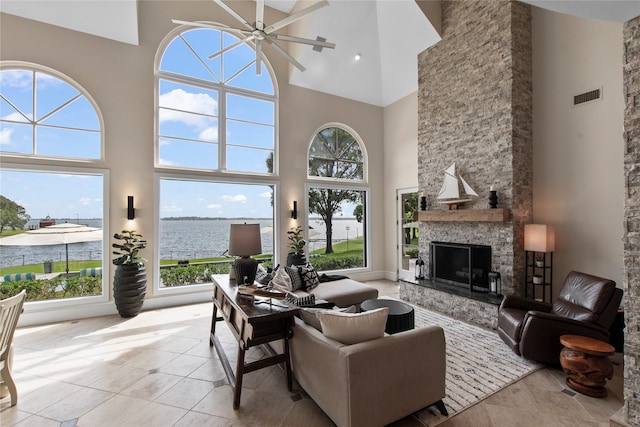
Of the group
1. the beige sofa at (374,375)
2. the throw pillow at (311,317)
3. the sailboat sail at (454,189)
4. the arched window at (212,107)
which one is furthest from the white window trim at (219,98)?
the beige sofa at (374,375)

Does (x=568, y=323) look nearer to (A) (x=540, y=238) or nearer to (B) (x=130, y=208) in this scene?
(A) (x=540, y=238)

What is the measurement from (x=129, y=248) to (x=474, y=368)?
512 cm

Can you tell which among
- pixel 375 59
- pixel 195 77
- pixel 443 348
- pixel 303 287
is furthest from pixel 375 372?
pixel 375 59

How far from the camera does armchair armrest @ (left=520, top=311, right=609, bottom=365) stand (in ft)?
9.50

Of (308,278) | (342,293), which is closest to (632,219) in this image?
(342,293)

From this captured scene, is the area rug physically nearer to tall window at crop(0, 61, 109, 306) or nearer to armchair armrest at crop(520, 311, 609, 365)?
armchair armrest at crop(520, 311, 609, 365)

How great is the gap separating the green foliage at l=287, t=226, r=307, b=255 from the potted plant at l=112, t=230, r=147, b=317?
2.78 m

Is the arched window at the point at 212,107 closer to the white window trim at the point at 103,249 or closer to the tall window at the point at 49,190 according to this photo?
the white window trim at the point at 103,249

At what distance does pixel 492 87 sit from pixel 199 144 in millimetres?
5333

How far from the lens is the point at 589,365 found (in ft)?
8.29

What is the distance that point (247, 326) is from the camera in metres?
2.41

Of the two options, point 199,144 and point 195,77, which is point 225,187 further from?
point 195,77

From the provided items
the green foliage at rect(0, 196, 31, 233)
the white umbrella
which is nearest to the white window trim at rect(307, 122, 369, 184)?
the white umbrella

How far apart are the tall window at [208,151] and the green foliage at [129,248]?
1.56ft
